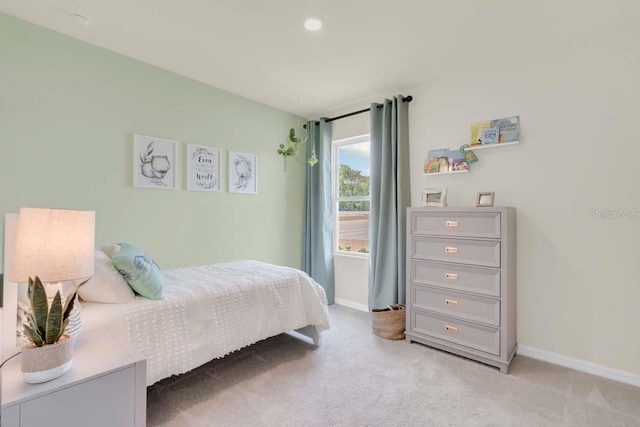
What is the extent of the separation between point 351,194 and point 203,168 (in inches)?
70.6

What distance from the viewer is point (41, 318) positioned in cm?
110

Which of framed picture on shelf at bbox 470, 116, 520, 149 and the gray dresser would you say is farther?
framed picture on shelf at bbox 470, 116, 520, 149

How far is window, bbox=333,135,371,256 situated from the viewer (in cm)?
373

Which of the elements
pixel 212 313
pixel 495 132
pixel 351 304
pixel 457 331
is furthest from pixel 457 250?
pixel 212 313

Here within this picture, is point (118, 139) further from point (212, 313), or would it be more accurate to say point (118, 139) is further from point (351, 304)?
point (351, 304)

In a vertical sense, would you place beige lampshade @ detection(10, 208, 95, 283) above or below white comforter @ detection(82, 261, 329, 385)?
above

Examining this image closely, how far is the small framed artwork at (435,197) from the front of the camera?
2828 millimetres

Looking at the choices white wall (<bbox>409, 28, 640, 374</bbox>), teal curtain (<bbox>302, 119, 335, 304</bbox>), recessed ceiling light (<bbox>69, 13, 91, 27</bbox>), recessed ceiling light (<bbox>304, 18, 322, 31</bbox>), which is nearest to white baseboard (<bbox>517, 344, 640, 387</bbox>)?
white wall (<bbox>409, 28, 640, 374</bbox>)

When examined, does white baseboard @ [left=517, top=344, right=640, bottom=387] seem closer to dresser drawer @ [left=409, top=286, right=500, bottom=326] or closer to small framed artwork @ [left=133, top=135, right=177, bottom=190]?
dresser drawer @ [left=409, top=286, right=500, bottom=326]

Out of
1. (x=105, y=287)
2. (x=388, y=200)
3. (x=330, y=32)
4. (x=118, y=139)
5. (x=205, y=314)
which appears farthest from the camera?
(x=388, y=200)

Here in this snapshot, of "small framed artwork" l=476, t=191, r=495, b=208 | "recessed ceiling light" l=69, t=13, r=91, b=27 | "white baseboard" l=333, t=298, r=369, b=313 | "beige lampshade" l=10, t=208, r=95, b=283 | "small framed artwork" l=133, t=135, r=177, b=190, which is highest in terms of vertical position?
"recessed ceiling light" l=69, t=13, r=91, b=27

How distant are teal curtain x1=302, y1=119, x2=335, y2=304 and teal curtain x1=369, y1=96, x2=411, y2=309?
0.67 meters

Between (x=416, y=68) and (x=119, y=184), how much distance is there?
282cm

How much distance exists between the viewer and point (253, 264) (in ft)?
9.44
